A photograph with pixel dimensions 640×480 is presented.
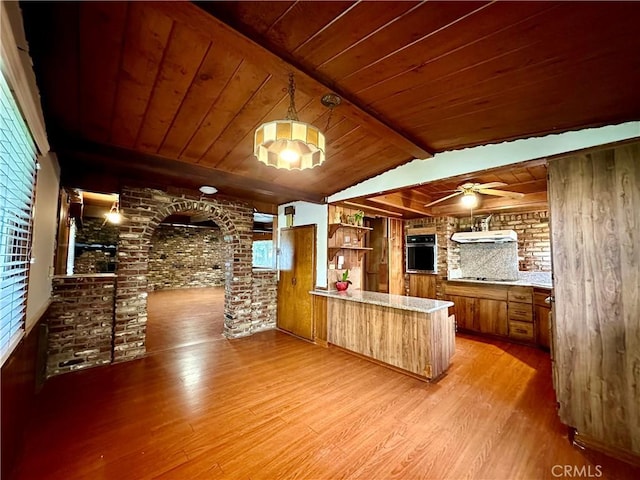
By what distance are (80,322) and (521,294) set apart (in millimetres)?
6288

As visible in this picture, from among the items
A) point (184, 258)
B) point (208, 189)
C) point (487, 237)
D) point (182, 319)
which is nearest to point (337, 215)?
point (208, 189)

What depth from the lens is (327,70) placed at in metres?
1.69

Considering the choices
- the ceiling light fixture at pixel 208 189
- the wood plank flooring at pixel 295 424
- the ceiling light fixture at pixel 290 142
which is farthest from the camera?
the ceiling light fixture at pixel 208 189

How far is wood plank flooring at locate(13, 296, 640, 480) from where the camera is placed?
5.78 feet

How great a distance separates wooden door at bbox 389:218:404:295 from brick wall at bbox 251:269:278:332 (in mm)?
2494

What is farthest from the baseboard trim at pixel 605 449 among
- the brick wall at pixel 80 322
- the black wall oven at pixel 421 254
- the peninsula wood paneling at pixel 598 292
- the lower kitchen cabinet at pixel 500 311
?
the brick wall at pixel 80 322

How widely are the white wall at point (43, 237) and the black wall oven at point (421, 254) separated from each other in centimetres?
574

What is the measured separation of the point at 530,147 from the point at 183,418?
3855mm

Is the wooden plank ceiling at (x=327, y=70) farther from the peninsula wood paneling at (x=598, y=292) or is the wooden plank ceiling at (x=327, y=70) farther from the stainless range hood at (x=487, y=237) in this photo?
the stainless range hood at (x=487, y=237)

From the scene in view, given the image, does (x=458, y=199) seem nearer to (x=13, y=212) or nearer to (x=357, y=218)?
(x=357, y=218)

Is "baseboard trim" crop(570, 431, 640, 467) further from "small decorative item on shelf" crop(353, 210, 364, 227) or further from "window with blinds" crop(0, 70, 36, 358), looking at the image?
"window with blinds" crop(0, 70, 36, 358)

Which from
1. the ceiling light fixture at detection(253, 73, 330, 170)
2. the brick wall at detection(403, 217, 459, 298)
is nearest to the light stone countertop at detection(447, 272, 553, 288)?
the brick wall at detection(403, 217, 459, 298)

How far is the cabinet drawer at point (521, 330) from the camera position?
4203mm

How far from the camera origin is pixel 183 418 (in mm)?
2279
